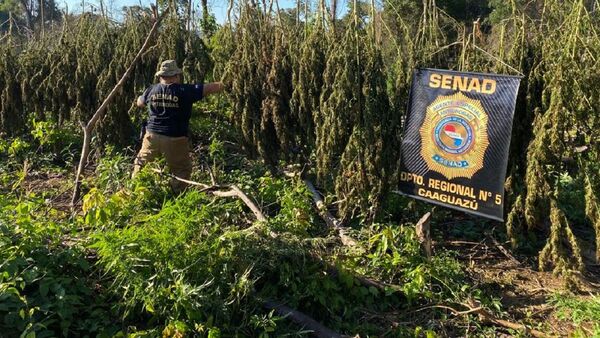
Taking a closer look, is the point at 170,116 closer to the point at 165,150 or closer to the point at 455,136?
the point at 165,150

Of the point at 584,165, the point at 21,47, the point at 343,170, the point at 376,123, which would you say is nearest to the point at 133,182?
the point at 343,170

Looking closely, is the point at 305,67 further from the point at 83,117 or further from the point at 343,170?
the point at 83,117

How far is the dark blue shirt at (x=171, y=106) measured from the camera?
5574 millimetres

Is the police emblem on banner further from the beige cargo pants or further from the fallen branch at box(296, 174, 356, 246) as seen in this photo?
the beige cargo pants

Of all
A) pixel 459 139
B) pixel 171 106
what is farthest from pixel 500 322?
pixel 171 106

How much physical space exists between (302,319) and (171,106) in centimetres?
302

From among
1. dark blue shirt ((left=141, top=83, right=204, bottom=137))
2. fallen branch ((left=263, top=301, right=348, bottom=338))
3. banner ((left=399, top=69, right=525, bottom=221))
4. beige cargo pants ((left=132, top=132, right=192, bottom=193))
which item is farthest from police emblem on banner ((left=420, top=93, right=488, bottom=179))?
beige cargo pants ((left=132, top=132, right=192, bottom=193))

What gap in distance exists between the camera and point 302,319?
3383 mm

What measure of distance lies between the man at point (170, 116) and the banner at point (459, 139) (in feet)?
7.25

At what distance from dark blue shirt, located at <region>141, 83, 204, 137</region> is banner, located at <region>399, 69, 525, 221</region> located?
2.27 meters

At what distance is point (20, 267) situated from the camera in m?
3.18

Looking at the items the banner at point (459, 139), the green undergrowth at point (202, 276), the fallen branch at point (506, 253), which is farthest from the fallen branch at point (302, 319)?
the fallen branch at point (506, 253)

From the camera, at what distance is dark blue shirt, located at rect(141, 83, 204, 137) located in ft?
18.3

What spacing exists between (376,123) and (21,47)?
6.65 metres
